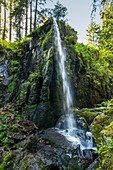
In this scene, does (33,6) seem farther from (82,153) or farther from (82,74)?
(82,153)

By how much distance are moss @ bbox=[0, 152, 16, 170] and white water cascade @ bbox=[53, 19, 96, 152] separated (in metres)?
2.40

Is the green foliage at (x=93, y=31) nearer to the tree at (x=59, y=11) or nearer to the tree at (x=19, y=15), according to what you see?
the tree at (x=59, y=11)

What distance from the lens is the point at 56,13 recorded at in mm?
14828

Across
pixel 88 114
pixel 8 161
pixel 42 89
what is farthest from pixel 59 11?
pixel 8 161

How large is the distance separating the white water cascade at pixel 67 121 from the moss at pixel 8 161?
2396 millimetres

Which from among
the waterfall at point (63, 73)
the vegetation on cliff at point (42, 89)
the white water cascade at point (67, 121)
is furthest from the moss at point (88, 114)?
the waterfall at point (63, 73)

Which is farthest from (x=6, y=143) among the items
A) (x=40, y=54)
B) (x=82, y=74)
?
(x=82, y=74)

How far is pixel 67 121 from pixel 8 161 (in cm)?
433

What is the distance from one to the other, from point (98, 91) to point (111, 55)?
673 centimetres

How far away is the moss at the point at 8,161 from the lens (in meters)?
6.03

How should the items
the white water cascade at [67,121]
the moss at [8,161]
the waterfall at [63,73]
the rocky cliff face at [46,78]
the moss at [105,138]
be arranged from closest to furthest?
the moss at [105,138] < the moss at [8,161] < the white water cascade at [67,121] < the rocky cliff face at [46,78] < the waterfall at [63,73]

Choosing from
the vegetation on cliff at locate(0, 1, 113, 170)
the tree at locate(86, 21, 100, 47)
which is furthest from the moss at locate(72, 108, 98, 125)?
the tree at locate(86, 21, 100, 47)

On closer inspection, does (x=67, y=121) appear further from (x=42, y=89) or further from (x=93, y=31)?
(x=93, y=31)

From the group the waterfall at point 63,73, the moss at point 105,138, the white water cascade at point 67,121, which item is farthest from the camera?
the waterfall at point 63,73
